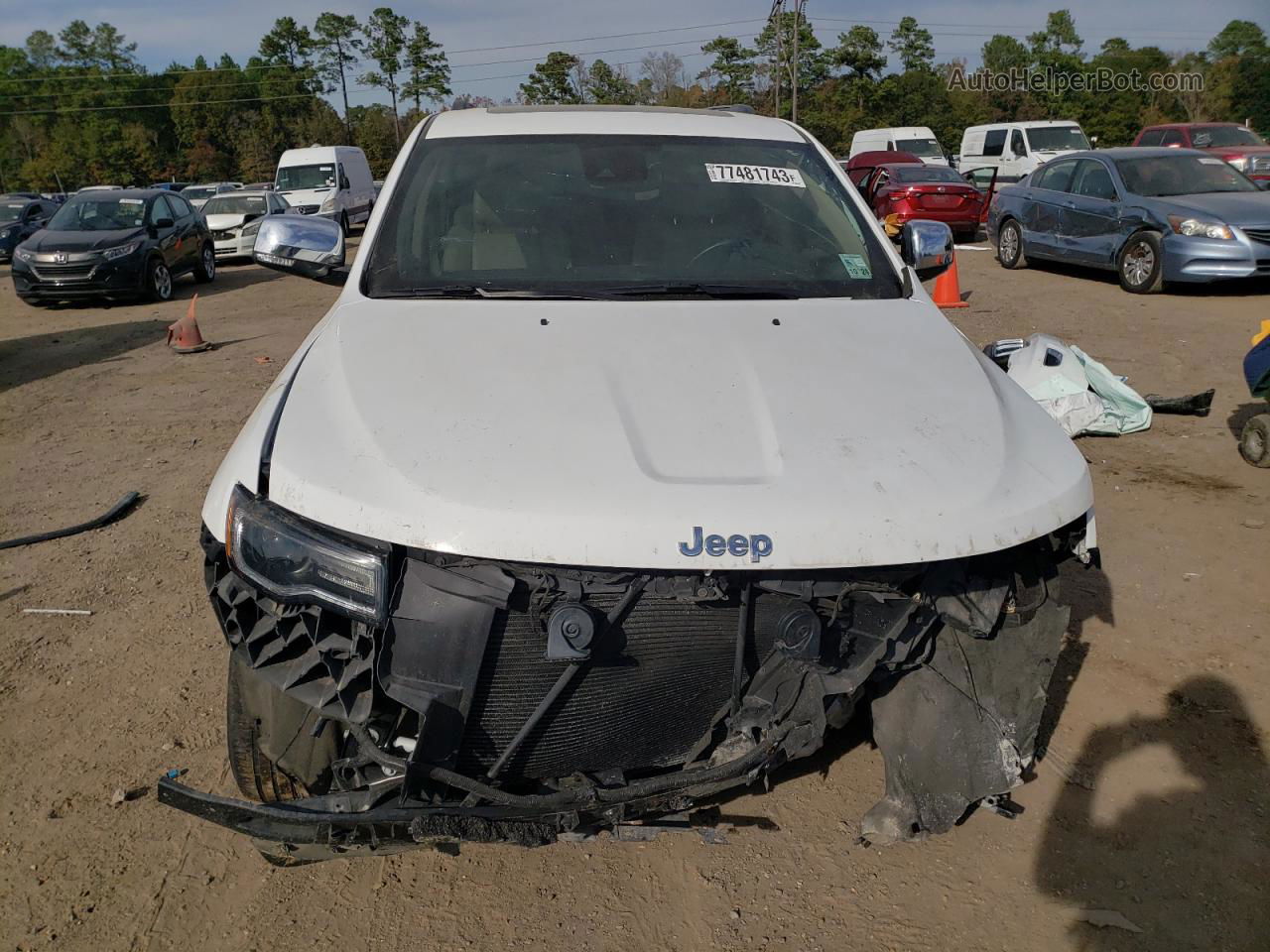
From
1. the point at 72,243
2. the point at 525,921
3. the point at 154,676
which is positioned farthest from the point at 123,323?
the point at 525,921

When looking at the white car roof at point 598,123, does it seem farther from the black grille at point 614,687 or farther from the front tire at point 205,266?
the front tire at point 205,266

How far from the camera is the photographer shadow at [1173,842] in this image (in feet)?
7.82

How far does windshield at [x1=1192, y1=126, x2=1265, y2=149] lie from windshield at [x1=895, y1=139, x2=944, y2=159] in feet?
25.3

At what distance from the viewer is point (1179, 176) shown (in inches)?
456

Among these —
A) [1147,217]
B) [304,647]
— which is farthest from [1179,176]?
[304,647]

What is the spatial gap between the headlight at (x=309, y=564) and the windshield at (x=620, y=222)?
1.12m

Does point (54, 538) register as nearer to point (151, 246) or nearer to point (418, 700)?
point (418, 700)

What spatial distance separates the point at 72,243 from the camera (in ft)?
45.3

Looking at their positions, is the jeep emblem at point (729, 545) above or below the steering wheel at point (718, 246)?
below

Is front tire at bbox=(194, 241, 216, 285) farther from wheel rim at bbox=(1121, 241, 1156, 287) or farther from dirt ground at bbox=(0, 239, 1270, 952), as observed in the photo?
wheel rim at bbox=(1121, 241, 1156, 287)

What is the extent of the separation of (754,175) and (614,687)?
2.11 metres

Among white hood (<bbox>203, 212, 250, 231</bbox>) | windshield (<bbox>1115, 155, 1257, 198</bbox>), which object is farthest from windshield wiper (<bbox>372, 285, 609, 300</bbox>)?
white hood (<bbox>203, 212, 250, 231</bbox>)

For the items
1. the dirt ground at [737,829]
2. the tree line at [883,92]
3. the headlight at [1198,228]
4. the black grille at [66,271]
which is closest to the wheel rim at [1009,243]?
the headlight at [1198,228]

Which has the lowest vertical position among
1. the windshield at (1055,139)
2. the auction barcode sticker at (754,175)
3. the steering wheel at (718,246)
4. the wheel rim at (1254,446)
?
the wheel rim at (1254,446)
